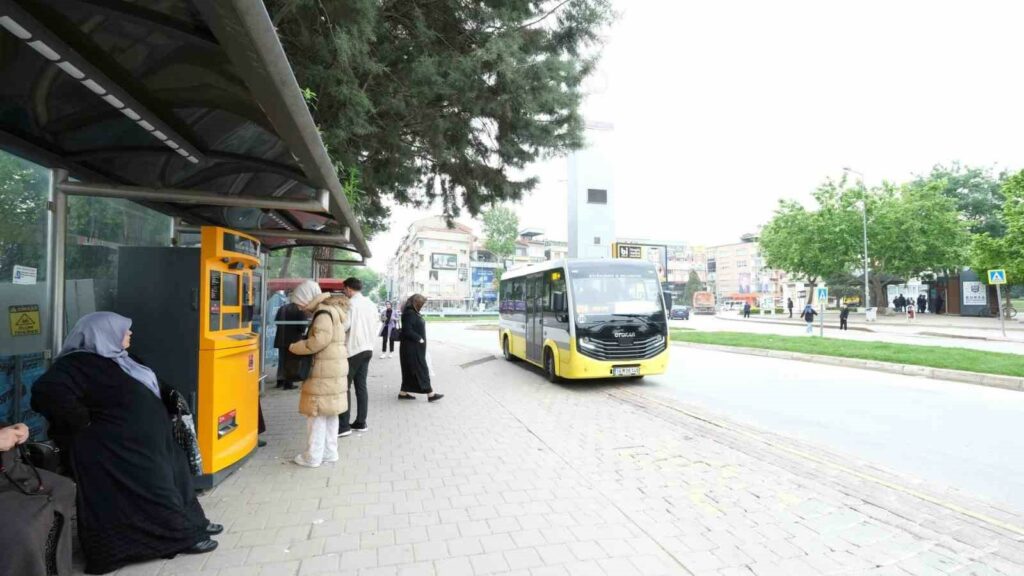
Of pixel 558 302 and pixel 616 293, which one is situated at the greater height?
pixel 616 293

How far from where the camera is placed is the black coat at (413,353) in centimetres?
856

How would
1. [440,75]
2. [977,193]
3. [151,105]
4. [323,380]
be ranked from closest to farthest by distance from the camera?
1. [151,105]
2. [323,380]
3. [440,75]
4. [977,193]

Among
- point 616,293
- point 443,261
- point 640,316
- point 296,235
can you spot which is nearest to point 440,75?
point 296,235

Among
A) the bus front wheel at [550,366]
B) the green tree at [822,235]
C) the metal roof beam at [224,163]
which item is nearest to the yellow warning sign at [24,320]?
the metal roof beam at [224,163]

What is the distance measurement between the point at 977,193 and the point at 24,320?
64.5 metres

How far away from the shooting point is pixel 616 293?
10422 mm

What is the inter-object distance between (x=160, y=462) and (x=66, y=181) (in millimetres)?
2499

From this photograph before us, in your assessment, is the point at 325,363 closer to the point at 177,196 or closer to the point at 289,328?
the point at 177,196

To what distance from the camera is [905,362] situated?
12531mm

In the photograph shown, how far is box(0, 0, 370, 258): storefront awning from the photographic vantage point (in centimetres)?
237

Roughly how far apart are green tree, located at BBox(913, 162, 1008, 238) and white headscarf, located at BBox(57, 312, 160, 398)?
6036cm

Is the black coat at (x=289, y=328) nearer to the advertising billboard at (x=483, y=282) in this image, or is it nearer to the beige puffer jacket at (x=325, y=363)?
the beige puffer jacket at (x=325, y=363)

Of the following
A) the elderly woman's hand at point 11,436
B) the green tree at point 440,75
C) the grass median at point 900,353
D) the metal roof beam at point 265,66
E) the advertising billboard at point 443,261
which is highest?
the advertising billboard at point 443,261

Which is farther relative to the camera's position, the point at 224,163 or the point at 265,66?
the point at 224,163
